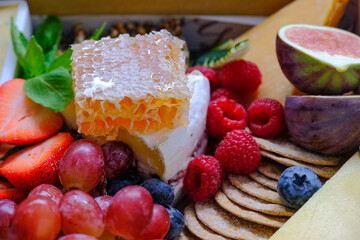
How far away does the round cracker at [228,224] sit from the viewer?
47.2 inches

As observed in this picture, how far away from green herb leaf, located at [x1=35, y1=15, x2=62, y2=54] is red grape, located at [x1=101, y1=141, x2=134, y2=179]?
0.82 meters

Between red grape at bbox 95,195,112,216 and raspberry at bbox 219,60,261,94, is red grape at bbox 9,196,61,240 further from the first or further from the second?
raspberry at bbox 219,60,261,94

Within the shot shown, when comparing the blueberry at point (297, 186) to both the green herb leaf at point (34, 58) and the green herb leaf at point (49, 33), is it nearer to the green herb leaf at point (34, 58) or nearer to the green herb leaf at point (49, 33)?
the green herb leaf at point (34, 58)

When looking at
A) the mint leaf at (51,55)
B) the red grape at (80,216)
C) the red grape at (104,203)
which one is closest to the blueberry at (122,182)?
the red grape at (104,203)

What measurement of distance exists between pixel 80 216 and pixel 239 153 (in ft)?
1.98

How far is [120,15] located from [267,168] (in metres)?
1.23

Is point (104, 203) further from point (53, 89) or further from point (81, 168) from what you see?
point (53, 89)

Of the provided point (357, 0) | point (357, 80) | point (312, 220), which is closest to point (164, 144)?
point (312, 220)

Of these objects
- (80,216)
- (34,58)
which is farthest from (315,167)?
(34,58)

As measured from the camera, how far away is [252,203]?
126 centimetres

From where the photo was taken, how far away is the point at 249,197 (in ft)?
4.25

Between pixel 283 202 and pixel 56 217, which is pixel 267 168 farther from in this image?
pixel 56 217

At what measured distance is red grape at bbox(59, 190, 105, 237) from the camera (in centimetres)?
94

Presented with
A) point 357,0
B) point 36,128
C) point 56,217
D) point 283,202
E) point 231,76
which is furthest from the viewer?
point 357,0
